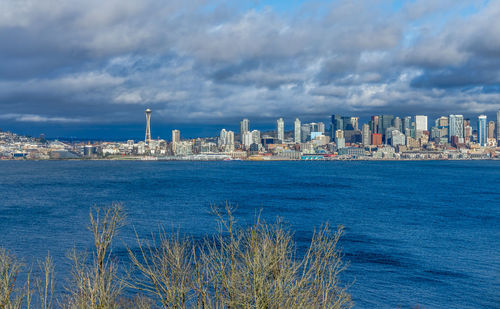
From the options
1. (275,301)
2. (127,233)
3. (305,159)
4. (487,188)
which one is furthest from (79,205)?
(305,159)

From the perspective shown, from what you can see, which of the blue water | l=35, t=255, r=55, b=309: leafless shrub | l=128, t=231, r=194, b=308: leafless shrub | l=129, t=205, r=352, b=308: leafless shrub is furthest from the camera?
the blue water

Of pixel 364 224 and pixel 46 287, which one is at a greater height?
pixel 46 287

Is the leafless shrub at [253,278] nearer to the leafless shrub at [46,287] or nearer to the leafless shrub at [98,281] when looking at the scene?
the leafless shrub at [98,281]

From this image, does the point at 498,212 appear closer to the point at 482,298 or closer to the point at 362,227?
the point at 362,227

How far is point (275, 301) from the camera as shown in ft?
25.7

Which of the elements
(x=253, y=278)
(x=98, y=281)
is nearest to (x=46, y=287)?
(x=98, y=281)

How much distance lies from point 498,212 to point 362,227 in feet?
49.9

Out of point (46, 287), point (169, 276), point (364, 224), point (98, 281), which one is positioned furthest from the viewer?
point (364, 224)

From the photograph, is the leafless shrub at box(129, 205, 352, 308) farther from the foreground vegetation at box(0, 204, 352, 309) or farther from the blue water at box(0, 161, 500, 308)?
the blue water at box(0, 161, 500, 308)

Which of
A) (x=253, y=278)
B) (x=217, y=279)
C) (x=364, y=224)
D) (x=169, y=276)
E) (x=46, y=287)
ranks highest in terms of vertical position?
(x=253, y=278)

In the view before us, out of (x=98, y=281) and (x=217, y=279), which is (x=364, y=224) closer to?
(x=217, y=279)

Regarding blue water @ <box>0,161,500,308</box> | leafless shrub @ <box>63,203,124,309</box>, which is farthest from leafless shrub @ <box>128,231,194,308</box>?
blue water @ <box>0,161,500,308</box>

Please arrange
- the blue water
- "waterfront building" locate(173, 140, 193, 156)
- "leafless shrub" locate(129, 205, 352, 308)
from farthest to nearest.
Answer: "waterfront building" locate(173, 140, 193, 156)
the blue water
"leafless shrub" locate(129, 205, 352, 308)

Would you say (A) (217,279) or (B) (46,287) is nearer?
(B) (46,287)
